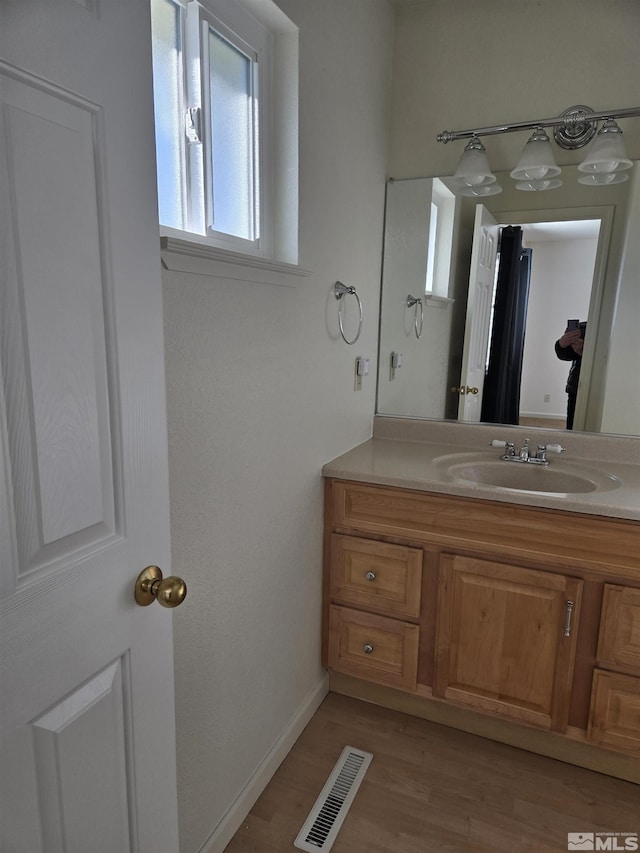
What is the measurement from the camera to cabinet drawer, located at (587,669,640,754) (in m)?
1.49

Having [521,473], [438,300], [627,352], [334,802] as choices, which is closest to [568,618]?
[521,473]

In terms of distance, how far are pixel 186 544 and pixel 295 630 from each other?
72 centimetres

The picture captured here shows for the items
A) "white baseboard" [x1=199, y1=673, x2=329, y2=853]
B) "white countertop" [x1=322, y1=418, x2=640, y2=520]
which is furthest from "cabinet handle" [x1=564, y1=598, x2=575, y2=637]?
"white baseboard" [x1=199, y1=673, x2=329, y2=853]

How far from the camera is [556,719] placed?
159 cm

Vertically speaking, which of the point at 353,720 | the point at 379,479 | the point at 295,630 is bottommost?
the point at 353,720

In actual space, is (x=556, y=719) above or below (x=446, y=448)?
below

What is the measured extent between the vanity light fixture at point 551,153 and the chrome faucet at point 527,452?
0.90 meters

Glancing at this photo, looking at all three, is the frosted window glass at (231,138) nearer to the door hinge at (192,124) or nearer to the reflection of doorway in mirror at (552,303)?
the door hinge at (192,124)

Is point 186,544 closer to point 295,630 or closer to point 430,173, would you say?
point 295,630

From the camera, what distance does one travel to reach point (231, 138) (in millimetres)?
1316

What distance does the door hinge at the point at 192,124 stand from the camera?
1161mm

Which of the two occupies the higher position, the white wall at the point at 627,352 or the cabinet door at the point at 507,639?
the white wall at the point at 627,352

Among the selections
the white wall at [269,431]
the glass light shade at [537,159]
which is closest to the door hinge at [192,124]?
the white wall at [269,431]

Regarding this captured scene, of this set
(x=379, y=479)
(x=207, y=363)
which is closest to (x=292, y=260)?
(x=207, y=363)
